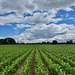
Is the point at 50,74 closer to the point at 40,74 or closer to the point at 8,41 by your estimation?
the point at 40,74

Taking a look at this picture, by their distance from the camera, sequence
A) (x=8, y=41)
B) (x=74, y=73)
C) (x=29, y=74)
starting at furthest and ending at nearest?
1. (x=8, y=41)
2. (x=29, y=74)
3. (x=74, y=73)

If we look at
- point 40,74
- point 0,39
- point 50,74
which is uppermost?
point 0,39

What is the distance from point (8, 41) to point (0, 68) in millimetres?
117470

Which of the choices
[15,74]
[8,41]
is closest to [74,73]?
[15,74]

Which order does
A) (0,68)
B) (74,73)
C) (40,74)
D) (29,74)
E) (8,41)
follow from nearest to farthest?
(40,74) < (74,73) < (29,74) < (0,68) < (8,41)

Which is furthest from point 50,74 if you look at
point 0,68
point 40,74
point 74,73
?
point 0,68

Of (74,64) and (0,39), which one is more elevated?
(0,39)

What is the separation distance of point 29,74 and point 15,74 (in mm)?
1214

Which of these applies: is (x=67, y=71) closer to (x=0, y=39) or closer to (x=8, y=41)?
(x=8, y=41)

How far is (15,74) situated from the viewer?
19.8 ft

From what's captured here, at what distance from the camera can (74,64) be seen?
7.41 meters

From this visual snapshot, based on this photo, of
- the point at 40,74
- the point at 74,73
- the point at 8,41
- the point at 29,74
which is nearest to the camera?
the point at 40,74

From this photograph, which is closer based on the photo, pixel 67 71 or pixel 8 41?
pixel 67 71

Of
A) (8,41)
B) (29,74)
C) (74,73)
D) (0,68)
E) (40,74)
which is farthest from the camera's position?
(8,41)
